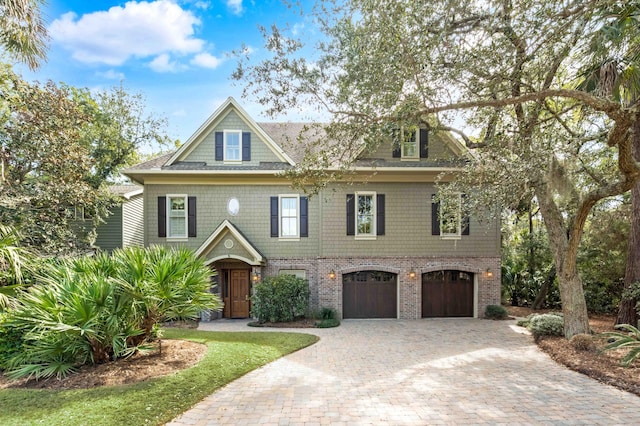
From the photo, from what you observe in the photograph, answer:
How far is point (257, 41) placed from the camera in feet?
25.3

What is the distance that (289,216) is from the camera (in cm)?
1316

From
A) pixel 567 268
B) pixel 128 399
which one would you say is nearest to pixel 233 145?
pixel 128 399

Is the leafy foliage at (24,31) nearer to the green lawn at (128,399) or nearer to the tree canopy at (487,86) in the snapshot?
the tree canopy at (487,86)

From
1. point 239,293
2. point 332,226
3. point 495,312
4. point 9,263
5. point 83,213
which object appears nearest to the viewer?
point 9,263

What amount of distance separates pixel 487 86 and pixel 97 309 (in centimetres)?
901

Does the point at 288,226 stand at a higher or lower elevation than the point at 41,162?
lower

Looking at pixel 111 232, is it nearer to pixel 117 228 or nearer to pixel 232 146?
pixel 117 228

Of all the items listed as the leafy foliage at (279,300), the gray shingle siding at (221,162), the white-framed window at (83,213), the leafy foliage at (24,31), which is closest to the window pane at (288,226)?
the leafy foliage at (279,300)

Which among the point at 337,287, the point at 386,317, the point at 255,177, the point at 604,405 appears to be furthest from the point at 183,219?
the point at 604,405

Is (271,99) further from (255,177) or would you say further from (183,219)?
(183,219)

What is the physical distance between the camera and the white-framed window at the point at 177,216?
13.0 m

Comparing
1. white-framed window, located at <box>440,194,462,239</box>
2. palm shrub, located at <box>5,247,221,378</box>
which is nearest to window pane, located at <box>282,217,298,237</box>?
white-framed window, located at <box>440,194,462,239</box>

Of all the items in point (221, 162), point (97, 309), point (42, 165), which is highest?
point (221, 162)

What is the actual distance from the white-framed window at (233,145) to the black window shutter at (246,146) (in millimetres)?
120
